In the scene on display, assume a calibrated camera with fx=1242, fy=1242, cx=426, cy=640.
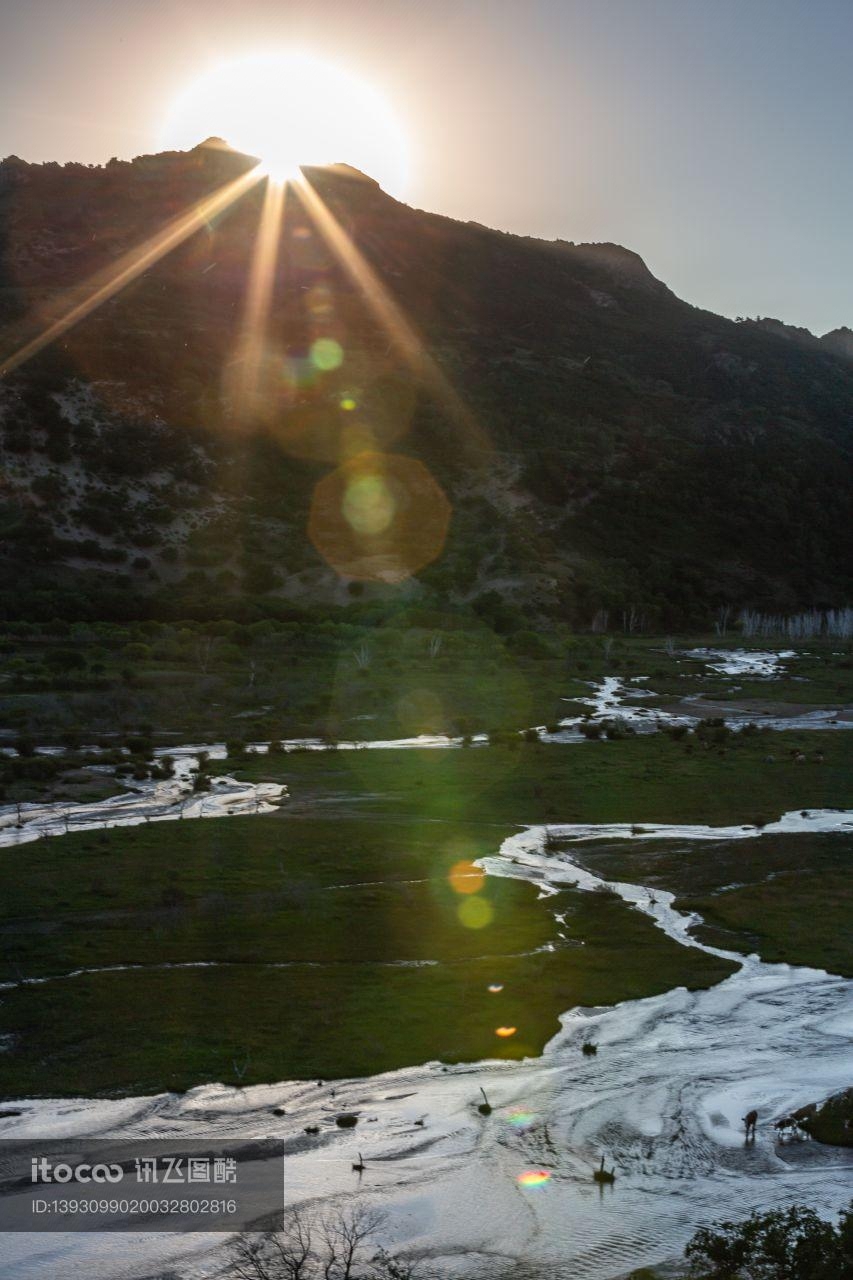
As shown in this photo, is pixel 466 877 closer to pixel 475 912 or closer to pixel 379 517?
pixel 475 912

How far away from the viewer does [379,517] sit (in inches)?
4899

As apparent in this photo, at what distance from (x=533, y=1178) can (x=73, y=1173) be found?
555 cm

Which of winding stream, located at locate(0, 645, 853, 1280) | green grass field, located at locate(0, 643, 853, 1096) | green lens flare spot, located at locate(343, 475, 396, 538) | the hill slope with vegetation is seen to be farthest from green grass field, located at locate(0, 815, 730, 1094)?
green lens flare spot, located at locate(343, 475, 396, 538)

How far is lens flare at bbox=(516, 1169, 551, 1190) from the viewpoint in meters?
15.1

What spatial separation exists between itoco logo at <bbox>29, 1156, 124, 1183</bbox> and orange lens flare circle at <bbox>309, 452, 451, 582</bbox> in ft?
320

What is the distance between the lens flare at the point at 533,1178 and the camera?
49.5 feet

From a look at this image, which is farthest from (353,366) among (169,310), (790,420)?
(790,420)

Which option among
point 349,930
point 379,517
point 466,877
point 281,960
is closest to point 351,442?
point 379,517

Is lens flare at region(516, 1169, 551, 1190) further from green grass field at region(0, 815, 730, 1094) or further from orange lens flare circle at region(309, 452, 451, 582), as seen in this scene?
orange lens flare circle at region(309, 452, 451, 582)

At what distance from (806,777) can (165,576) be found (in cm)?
7156

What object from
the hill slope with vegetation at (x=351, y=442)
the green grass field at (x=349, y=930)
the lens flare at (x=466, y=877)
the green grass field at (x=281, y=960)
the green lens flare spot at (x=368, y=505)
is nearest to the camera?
the green grass field at (x=281, y=960)

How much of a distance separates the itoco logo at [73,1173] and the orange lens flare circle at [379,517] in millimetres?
97571

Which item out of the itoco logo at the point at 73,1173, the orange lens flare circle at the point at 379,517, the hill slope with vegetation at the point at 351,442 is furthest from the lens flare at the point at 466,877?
the orange lens flare circle at the point at 379,517

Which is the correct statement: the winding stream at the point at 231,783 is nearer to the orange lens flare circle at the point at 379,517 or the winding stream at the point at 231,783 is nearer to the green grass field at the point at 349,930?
the green grass field at the point at 349,930
